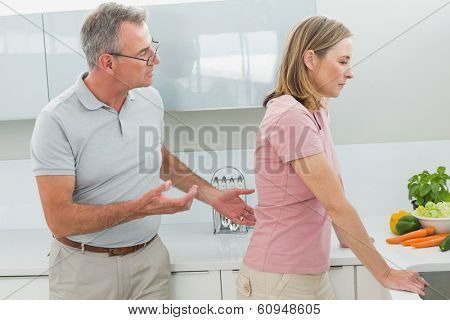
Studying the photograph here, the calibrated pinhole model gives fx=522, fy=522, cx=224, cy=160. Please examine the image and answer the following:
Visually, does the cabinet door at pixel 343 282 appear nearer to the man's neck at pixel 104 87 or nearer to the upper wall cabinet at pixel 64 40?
the man's neck at pixel 104 87

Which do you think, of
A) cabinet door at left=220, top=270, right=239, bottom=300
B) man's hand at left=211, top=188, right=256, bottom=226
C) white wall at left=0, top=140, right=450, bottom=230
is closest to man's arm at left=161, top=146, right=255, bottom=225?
man's hand at left=211, top=188, right=256, bottom=226

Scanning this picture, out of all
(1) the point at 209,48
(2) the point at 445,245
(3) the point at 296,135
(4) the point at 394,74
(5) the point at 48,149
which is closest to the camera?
(3) the point at 296,135

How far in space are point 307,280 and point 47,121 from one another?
47 cm

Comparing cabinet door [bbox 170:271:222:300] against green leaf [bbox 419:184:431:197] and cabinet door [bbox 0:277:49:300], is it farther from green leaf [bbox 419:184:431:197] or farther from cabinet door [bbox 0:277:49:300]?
green leaf [bbox 419:184:431:197]

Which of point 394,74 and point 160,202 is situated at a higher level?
point 394,74

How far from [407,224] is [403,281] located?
1.04 feet

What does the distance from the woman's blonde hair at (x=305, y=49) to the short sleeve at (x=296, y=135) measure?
0.19 feet

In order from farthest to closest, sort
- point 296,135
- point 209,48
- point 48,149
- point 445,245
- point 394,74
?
1. point 394,74
2. point 209,48
3. point 445,245
4. point 48,149
5. point 296,135

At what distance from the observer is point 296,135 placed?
0.71m

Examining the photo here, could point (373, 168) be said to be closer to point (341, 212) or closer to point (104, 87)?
point (341, 212)

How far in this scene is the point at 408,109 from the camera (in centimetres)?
126

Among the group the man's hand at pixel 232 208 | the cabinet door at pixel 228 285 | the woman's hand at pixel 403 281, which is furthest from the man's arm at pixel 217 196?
the woman's hand at pixel 403 281

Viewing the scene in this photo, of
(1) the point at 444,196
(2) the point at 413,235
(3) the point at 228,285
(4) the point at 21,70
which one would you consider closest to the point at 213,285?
(3) the point at 228,285

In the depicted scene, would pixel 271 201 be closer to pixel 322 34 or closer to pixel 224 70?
pixel 322 34
